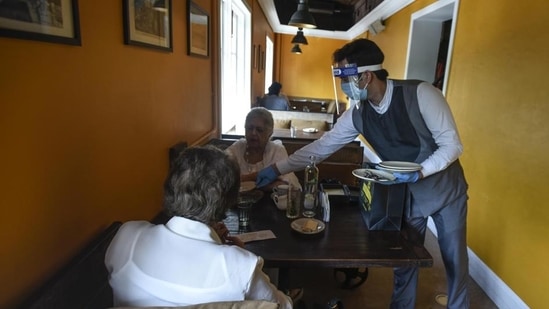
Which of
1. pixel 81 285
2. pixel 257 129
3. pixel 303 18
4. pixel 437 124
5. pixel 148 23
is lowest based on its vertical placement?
pixel 81 285

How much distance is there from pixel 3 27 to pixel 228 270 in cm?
71

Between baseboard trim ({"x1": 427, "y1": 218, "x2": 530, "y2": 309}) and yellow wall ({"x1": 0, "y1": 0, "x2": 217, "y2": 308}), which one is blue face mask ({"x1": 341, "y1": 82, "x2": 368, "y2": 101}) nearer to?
yellow wall ({"x1": 0, "y1": 0, "x2": 217, "y2": 308})

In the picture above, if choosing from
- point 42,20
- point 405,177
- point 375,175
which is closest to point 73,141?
point 42,20

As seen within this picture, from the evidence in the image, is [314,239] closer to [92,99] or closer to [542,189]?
[92,99]

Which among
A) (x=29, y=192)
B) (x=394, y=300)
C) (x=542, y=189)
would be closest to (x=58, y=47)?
(x=29, y=192)

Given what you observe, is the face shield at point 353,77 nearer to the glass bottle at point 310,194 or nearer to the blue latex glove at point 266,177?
the glass bottle at point 310,194

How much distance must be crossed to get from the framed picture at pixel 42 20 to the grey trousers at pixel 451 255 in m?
1.43

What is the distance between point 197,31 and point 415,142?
1491 millimetres

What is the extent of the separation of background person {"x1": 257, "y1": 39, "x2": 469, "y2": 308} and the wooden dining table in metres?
0.14

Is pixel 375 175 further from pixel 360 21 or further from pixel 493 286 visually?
pixel 360 21

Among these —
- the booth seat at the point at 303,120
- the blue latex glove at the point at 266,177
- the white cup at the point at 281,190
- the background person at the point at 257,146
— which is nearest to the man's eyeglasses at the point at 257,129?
the background person at the point at 257,146

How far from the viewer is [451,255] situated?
1.61m

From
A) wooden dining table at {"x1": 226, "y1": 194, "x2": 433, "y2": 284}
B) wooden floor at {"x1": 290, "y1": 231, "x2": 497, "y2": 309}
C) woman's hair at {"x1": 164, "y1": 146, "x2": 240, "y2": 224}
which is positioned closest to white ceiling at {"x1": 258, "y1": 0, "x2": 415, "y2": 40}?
wooden floor at {"x1": 290, "y1": 231, "x2": 497, "y2": 309}

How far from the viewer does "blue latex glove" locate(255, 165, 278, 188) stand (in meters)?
1.69
